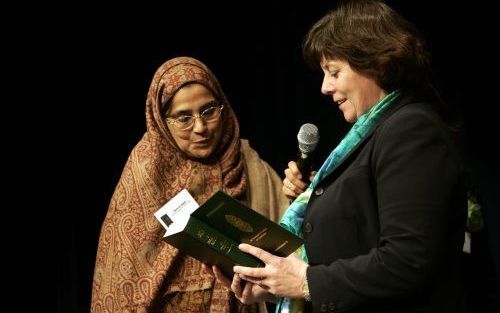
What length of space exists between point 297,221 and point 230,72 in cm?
163

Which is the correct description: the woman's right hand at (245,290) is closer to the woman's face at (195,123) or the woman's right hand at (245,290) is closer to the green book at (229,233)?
the green book at (229,233)

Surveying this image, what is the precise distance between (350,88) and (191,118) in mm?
873

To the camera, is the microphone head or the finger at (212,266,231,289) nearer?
the finger at (212,266,231,289)

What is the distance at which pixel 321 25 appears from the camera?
184 centimetres

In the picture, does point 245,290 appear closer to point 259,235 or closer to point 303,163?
point 259,235

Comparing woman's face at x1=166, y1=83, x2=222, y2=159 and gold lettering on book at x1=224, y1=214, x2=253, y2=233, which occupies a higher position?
woman's face at x1=166, y1=83, x2=222, y2=159

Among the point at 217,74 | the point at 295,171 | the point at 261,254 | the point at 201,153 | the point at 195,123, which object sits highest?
the point at 217,74

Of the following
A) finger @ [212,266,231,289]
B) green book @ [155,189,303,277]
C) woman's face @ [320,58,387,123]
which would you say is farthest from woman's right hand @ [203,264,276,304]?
woman's face @ [320,58,387,123]

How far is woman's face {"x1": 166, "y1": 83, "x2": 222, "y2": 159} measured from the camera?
101 inches

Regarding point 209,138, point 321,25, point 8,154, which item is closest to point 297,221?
point 321,25

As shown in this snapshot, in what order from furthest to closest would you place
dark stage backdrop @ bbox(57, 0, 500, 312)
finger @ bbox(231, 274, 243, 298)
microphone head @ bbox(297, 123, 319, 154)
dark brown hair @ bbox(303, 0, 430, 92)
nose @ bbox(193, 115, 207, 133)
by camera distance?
1. dark stage backdrop @ bbox(57, 0, 500, 312)
2. nose @ bbox(193, 115, 207, 133)
3. microphone head @ bbox(297, 123, 319, 154)
4. finger @ bbox(231, 274, 243, 298)
5. dark brown hair @ bbox(303, 0, 430, 92)

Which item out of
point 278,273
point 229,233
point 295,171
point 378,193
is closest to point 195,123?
point 295,171

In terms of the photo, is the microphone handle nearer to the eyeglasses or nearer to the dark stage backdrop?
the eyeglasses

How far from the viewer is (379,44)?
1.73 metres
